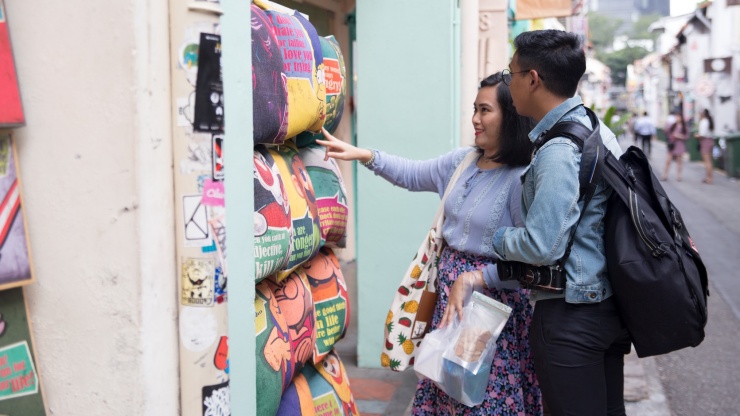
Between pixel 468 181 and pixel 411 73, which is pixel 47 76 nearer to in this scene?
pixel 468 181

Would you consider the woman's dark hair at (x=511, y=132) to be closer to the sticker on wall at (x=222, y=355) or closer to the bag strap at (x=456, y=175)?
the bag strap at (x=456, y=175)

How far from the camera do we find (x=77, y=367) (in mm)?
1676

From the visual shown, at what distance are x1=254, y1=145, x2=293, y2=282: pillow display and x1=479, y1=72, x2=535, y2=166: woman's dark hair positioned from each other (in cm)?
88

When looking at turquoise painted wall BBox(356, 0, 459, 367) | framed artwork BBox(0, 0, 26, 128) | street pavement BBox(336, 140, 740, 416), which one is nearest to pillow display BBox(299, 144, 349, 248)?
framed artwork BBox(0, 0, 26, 128)

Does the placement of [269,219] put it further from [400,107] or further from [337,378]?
[400,107]

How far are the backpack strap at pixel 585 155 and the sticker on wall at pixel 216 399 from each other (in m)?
1.19

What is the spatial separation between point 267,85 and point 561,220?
3.19ft

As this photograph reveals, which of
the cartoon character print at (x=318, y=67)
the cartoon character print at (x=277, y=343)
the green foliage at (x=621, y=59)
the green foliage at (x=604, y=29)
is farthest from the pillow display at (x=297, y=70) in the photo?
the green foliage at (x=604, y=29)

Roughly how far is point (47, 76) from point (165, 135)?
258mm

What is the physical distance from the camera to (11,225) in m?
1.60

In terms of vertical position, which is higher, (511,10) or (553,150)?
(511,10)

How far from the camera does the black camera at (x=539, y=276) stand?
8.26 ft

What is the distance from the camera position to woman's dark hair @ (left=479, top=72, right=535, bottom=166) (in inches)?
117

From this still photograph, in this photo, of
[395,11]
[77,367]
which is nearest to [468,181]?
[77,367]
